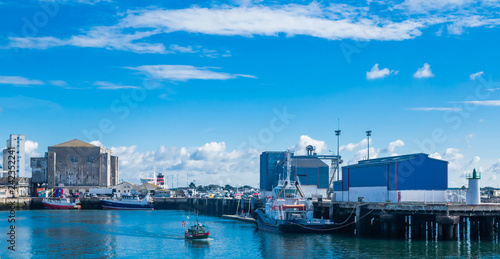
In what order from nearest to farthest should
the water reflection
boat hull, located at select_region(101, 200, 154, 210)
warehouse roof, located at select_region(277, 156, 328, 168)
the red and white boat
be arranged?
the water reflection
warehouse roof, located at select_region(277, 156, 328, 168)
the red and white boat
boat hull, located at select_region(101, 200, 154, 210)

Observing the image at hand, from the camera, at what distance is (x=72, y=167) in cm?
16375

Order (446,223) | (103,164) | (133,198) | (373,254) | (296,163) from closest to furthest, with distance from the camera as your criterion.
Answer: (373,254) < (446,223) < (296,163) < (133,198) < (103,164)

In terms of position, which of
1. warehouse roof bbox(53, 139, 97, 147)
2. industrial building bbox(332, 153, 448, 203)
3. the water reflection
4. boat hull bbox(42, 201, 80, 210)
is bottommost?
boat hull bbox(42, 201, 80, 210)

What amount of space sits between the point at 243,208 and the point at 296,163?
13.0m

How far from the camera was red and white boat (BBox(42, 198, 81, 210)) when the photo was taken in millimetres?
136375

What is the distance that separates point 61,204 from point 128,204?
1611 centimetres

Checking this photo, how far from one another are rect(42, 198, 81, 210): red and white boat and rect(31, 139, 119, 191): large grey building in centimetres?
2081

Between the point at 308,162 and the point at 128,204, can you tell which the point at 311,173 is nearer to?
the point at 308,162

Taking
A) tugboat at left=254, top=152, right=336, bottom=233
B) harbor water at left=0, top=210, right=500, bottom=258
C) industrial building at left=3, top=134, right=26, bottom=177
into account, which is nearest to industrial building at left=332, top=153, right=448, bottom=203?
harbor water at left=0, top=210, right=500, bottom=258

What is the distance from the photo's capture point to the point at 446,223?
49.6m

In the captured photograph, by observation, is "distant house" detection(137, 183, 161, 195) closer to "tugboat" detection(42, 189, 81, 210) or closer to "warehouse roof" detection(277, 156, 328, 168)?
"tugboat" detection(42, 189, 81, 210)

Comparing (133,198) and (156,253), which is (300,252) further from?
(133,198)

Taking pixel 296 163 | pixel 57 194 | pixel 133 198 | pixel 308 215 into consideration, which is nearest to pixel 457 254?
pixel 308 215

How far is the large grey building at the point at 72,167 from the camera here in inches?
6348
